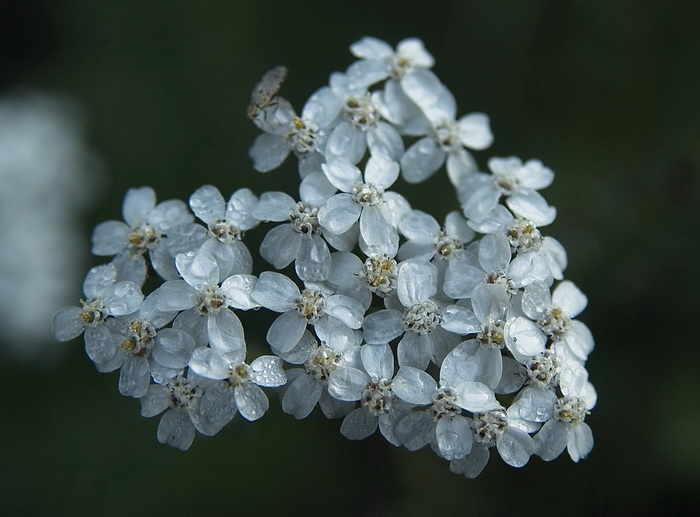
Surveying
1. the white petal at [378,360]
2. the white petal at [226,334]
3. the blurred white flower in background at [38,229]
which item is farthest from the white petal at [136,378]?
the blurred white flower in background at [38,229]

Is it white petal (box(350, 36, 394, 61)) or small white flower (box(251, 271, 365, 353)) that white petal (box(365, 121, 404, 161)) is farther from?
small white flower (box(251, 271, 365, 353))

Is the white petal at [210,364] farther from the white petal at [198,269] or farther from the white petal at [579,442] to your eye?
the white petal at [579,442]

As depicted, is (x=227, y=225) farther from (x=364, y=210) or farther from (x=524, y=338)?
(x=524, y=338)

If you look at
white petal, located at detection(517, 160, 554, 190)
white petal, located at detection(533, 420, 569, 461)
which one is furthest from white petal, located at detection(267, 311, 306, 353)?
white petal, located at detection(517, 160, 554, 190)

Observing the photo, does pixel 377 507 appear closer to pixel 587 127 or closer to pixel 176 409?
pixel 176 409

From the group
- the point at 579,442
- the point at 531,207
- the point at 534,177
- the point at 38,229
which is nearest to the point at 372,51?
the point at 534,177
